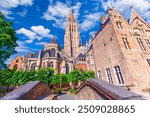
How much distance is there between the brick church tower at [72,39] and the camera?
6382 centimetres

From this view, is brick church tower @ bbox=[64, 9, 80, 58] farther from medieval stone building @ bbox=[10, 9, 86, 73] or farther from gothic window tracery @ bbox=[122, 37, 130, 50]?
gothic window tracery @ bbox=[122, 37, 130, 50]

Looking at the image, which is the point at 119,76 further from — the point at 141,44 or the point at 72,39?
the point at 72,39

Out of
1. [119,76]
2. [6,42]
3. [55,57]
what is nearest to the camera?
[6,42]

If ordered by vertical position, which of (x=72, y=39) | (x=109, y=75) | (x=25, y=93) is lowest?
(x=25, y=93)

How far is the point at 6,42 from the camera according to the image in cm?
1345

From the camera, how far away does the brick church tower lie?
63.8 meters

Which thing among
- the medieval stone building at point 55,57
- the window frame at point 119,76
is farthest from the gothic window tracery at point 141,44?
the medieval stone building at point 55,57

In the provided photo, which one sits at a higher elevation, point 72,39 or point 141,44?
point 72,39

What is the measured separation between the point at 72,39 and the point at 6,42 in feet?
180

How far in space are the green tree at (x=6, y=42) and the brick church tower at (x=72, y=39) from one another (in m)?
47.7

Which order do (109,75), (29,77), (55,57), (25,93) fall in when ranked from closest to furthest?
1. (25,93)
2. (109,75)
3. (29,77)
4. (55,57)

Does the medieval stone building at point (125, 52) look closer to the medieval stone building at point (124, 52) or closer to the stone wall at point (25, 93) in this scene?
the medieval stone building at point (124, 52)

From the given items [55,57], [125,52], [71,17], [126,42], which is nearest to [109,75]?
[125,52]

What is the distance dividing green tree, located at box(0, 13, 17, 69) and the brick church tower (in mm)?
47750
